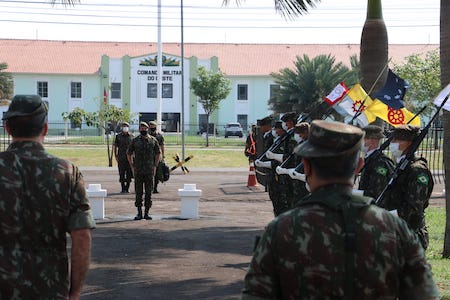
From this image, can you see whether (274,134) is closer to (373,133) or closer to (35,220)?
(373,133)

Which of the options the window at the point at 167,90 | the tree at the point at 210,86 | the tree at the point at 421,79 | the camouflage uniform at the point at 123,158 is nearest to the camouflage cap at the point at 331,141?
the camouflage uniform at the point at 123,158

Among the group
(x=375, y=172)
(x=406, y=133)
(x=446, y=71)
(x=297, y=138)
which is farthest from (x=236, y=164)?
(x=406, y=133)

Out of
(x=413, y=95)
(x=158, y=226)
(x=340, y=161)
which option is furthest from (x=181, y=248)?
(x=413, y=95)

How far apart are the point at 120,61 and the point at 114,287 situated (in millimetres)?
60445

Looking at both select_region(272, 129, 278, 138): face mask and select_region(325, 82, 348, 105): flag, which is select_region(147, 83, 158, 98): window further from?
select_region(325, 82, 348, 105): flag

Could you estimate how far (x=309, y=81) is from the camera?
1858 inches

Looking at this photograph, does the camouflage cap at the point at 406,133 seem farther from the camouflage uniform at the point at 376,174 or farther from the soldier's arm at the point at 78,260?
the soldier's arm at the point at 78,260

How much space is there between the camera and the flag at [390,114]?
414 inches

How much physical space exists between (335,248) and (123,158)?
1645 cm

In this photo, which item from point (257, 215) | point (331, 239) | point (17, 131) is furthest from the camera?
point (257, 215)

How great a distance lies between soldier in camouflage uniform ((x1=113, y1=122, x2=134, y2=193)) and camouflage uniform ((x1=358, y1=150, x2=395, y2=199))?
482 inches

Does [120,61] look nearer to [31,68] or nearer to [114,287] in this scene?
[31,68]

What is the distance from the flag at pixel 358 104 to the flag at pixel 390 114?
14 cm

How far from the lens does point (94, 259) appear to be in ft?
33.0
